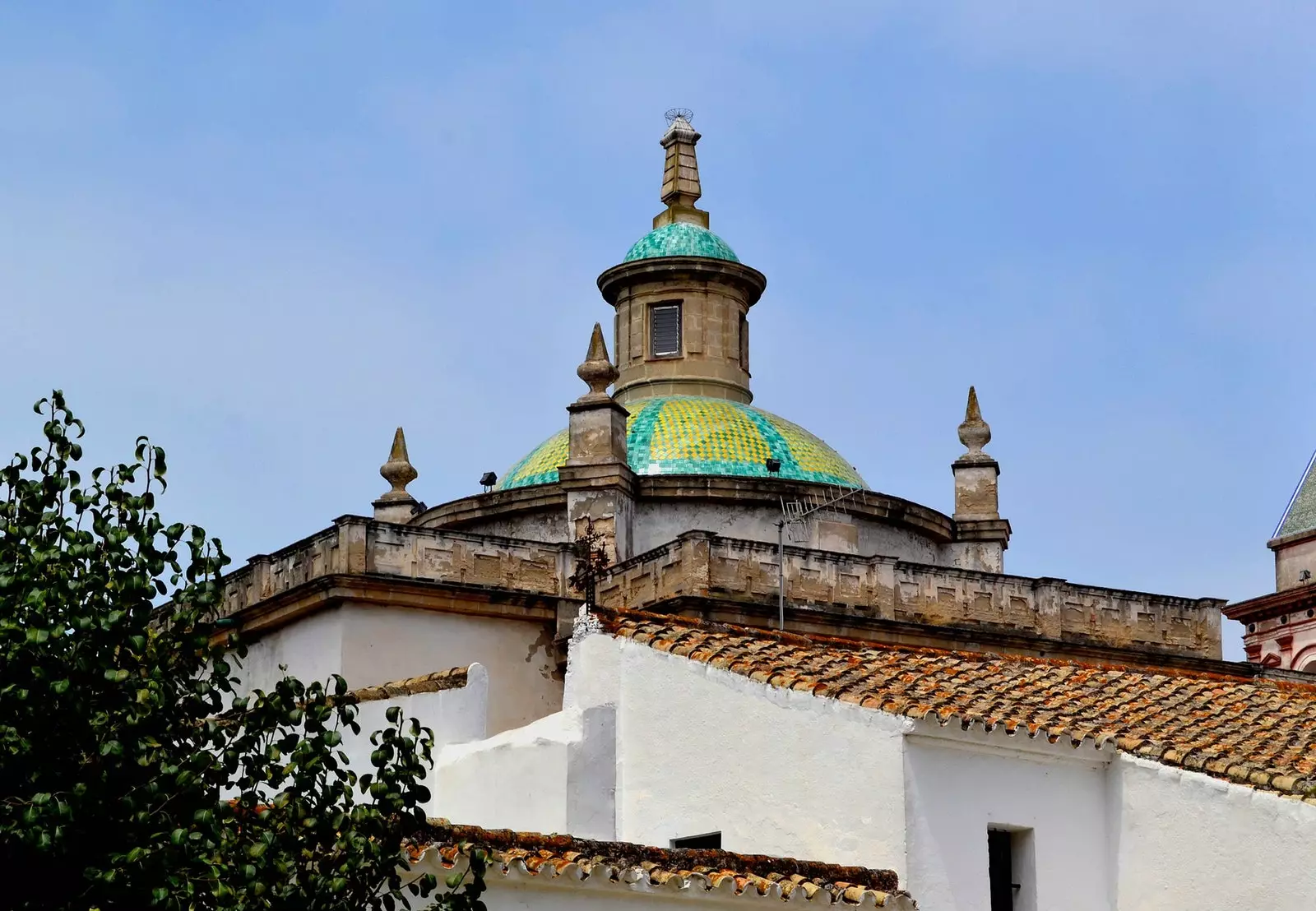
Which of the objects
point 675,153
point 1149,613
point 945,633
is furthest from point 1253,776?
point 675,153

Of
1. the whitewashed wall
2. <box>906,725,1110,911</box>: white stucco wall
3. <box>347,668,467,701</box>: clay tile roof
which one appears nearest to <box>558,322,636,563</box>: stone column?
<box>347,668,467,701</box>: clay tile roof

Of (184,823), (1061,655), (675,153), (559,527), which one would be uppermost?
(675,153)

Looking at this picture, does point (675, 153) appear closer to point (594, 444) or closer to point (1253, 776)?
point (594, 444)

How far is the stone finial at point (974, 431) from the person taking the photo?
3572 cm

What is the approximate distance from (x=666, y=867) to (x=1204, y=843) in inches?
169

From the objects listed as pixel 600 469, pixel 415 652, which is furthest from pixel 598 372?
pixel 415 652

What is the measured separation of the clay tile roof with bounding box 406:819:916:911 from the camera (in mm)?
14023

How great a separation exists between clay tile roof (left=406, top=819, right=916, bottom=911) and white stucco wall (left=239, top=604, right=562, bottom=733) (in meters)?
11.3

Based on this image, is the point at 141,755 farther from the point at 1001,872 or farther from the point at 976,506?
the point at 976,506

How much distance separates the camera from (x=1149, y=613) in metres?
31.2

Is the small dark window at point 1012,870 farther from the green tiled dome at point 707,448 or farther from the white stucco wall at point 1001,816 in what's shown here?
the green tiled dome at point 707,448

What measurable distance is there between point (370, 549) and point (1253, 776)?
13395mm

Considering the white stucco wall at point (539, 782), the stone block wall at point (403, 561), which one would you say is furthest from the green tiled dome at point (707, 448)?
the white stucco wall at point (539, 782)

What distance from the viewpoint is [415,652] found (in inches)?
1060
